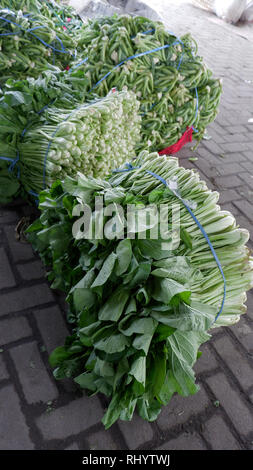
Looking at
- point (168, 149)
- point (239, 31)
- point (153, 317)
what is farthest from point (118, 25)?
point (239, 31)

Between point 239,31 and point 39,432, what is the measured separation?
13716 millimetres

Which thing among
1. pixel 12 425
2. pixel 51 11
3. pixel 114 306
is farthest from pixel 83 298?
pixel 51 11

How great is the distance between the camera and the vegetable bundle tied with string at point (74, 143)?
2.52 metres

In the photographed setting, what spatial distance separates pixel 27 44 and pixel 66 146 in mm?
1756

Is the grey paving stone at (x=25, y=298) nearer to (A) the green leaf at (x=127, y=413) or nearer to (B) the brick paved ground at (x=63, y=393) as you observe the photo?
(B) the brick paved ground at (x=63, y=393)

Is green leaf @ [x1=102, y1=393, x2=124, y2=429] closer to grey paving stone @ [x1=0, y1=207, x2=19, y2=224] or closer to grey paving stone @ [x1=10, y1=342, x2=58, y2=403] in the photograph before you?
grey paving stone @ [x1=10, y1=342, x2=58, y2=403]

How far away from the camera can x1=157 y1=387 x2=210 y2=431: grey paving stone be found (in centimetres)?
200

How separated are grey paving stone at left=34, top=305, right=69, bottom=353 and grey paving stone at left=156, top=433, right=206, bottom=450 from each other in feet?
2.82

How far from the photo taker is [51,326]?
7.57 feet

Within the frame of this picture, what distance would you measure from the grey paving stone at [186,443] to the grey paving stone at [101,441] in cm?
26

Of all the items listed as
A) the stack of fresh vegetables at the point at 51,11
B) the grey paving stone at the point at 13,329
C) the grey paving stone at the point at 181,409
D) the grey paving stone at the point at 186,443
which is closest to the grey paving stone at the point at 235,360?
the grey paving stone at the point at 181,409

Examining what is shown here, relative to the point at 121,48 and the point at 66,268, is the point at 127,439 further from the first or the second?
the point at 121,48

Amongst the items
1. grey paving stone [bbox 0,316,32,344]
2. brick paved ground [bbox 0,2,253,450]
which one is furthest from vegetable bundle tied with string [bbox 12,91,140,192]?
grey paving stone [bbox 0,316,32,344]

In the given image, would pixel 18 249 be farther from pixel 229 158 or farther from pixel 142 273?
pixel 229 158
